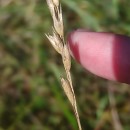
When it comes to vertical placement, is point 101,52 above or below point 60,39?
below

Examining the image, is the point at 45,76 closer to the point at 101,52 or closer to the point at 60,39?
the point at 101,52

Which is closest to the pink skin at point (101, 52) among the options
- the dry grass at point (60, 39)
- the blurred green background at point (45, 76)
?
the dry grass at point (60, 39)

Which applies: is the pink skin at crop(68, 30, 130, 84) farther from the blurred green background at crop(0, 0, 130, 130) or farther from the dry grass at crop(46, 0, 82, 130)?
the blurred green background at crop(0, 0, 130, 130)

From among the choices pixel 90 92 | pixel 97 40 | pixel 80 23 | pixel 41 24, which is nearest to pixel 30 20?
pixel 41 24

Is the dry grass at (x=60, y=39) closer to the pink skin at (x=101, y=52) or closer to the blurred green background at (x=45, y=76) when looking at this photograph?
the pink skin at (x=101, y=52)

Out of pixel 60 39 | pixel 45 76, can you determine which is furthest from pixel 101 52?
pixel 45 76

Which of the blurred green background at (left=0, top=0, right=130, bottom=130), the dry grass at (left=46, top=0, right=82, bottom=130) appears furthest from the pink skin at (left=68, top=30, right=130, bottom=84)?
the blurred green background at (left=0, top=0, right=130, bottom=130)
